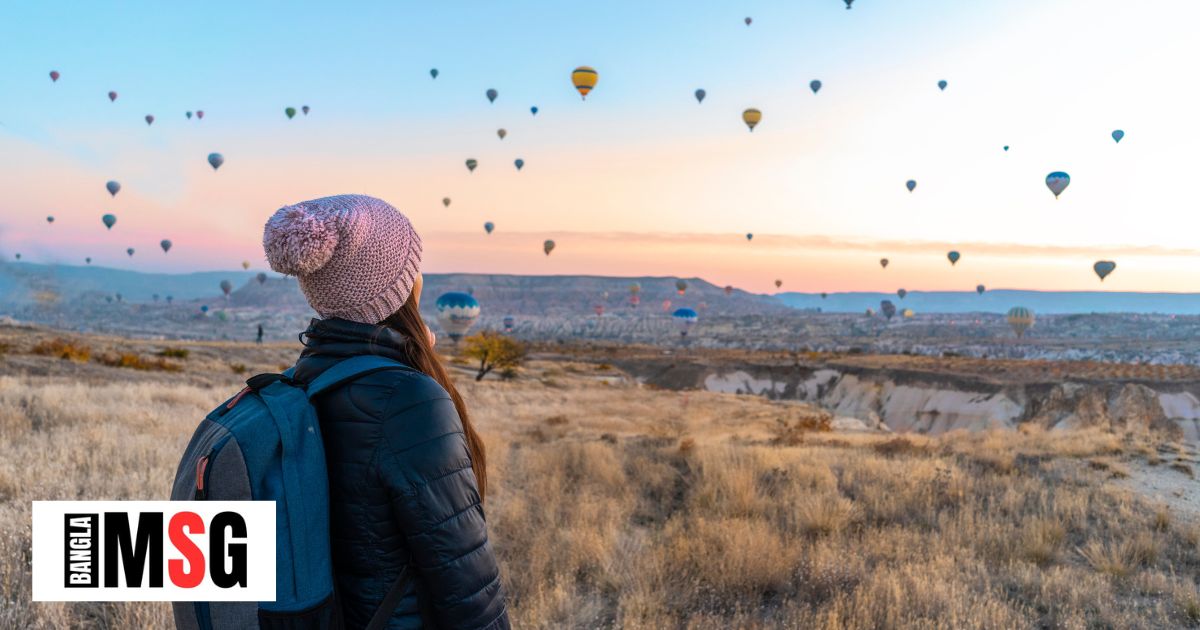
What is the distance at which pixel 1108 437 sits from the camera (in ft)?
48.6

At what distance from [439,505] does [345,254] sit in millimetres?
758

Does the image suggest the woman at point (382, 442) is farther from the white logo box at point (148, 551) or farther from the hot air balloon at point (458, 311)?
the hot air balloon at point (458, 311)

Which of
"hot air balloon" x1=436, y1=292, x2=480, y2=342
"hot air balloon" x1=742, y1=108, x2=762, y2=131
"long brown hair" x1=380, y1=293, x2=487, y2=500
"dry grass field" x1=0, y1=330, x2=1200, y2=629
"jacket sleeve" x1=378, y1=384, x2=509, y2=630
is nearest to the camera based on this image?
"jacket sleeve" x1=378, y1=384, x2=509, y2=630

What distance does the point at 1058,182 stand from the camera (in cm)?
4703

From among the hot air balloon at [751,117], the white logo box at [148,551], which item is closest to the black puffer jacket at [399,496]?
the white logo box at [148,551]

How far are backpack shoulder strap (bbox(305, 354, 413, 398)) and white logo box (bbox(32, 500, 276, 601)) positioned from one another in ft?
1.01

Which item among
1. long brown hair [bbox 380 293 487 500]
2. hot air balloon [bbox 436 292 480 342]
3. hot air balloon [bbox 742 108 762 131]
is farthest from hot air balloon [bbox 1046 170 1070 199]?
long brown hair [bbox 380 293 487 500]

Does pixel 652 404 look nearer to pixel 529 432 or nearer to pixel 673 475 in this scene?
pixel 529 432

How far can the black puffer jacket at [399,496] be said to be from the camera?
1873mm

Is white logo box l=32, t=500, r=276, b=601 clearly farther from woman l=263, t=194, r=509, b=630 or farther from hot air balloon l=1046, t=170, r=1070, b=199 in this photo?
hot air balloon l=1046, t=170, r=1070, b=199

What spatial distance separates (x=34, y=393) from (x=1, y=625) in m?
11.2

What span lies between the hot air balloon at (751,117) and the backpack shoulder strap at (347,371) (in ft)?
170

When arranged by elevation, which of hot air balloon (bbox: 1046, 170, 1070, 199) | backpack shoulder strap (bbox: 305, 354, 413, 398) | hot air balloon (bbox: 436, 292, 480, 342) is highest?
hot air balloon (bbox: 1046, 170, 1070, 199)

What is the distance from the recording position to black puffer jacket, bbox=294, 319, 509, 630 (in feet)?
6.15
